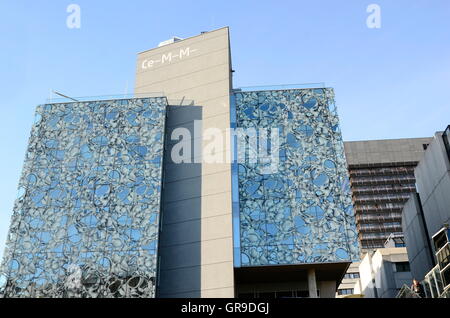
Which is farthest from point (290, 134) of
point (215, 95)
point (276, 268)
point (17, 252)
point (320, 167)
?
point (17, 252)

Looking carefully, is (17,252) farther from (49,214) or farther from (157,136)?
(157,136)

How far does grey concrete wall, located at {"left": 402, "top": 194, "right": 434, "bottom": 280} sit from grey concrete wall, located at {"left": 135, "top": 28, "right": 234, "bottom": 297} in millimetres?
16952

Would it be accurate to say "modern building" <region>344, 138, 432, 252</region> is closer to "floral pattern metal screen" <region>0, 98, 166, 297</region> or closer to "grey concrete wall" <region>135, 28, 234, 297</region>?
"grey concrete wall" <region>135, 28, 234, 297</region>

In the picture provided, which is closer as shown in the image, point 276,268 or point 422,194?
point 276,268

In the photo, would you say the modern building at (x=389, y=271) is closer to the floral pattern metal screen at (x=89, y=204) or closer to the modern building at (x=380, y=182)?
the floral pattern metal screen at (x=89, y=204)

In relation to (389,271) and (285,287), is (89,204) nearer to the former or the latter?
(285,287)

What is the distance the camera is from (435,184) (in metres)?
36.9

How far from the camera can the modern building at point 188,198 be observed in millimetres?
37531

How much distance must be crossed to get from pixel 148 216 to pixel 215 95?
12.9 m

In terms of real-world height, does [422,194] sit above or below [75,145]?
below

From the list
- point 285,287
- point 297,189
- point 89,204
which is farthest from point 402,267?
point 89,204

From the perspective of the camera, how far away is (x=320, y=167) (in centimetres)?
4028

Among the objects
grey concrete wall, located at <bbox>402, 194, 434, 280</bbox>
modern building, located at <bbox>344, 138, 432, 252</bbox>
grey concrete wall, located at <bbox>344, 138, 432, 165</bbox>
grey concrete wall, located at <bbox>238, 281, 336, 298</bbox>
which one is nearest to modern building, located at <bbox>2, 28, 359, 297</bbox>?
grey concrete wall, located at <bbox>238, 281, 336, 298</bbox>

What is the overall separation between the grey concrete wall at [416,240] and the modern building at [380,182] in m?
69.9
